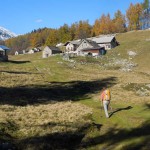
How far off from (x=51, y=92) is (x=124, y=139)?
27.9m

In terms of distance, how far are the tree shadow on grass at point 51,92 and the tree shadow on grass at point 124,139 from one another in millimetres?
16486

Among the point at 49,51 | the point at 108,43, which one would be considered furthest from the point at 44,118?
the point at 108,43

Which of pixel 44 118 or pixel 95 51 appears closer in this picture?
pixel 44 118

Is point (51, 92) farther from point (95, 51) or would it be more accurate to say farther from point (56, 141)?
point (95, 51)

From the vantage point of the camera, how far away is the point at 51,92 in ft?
164

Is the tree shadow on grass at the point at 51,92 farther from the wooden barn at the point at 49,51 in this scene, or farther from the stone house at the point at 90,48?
the wooden barn at the point at 49,51

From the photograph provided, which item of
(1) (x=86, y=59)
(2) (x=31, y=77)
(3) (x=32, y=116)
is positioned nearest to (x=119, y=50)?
(1) (x=86, y=59)

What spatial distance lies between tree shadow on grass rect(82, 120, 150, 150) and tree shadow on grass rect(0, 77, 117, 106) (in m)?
16.5

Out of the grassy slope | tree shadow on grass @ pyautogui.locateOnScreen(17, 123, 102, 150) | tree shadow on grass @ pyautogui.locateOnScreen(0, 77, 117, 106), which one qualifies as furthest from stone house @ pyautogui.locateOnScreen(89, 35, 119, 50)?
tree shadow on grass @ pyautogui.locateOnScreen(17, 123, 102, 150)

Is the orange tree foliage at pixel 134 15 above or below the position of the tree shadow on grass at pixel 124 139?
above

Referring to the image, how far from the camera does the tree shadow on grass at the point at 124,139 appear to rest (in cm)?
2148

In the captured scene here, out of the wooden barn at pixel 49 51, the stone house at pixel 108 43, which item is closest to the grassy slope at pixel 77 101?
the wooden barn at pixel 49 51

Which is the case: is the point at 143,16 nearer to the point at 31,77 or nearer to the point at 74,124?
the point at 31,77

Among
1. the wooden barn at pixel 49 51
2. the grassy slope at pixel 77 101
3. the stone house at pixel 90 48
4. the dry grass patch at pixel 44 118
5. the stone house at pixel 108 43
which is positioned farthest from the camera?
the stone house at pixel 108 43
